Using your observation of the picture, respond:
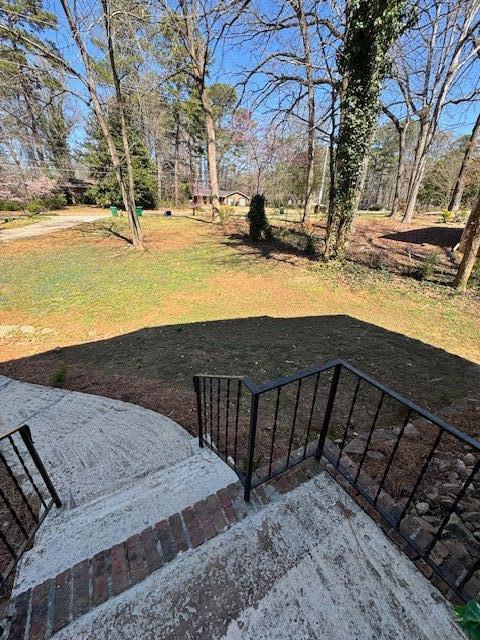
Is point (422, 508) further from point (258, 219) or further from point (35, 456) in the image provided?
point (258, 219)

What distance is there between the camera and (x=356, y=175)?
27.9 feet

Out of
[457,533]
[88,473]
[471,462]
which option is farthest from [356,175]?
[88,473]

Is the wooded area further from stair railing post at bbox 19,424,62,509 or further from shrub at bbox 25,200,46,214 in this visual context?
stair railing post at bbox 19,424,62,509

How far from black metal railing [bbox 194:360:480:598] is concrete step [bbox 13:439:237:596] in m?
0.32

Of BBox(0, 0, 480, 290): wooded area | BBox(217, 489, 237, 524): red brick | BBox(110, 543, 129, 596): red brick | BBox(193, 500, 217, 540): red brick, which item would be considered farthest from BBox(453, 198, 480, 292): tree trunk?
BBox(110, 543, 129, 596): red brick

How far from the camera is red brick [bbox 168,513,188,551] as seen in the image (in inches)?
70.3

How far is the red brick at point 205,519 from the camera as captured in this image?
184cm

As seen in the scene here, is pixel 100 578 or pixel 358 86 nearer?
pixel 100 578

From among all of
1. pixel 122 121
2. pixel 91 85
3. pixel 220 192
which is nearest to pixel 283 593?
pixel 122 121

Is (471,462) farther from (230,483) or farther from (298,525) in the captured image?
(230,483)

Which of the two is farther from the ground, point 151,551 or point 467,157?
point 467,157

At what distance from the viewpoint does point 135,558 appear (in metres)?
1.72

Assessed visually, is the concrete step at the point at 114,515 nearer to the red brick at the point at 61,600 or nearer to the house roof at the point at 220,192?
the red brick at the point at 61,600

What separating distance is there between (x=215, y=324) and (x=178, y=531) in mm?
4646
